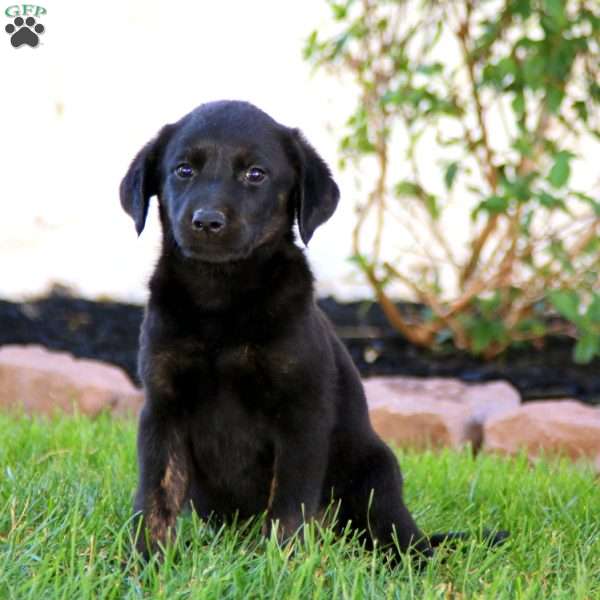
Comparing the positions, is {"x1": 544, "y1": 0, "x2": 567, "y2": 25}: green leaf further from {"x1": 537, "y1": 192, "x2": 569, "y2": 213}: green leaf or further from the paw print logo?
the paw print logo

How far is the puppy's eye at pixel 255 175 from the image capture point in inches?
118

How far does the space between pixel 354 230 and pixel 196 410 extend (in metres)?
4.35

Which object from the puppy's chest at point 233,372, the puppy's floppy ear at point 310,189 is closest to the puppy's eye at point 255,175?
the puppy's floppy ear at point 310,189

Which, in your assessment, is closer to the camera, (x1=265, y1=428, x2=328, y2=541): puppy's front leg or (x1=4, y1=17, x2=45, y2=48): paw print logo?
(x1=265, y1=428, x2=328, y2=541): puppy's front leg

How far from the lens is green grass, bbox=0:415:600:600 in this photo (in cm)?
256

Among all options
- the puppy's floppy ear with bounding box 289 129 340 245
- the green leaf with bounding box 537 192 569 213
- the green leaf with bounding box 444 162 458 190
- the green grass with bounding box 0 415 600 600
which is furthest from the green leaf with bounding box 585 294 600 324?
the puppy's floppy ear with bounding box 289 129 340 245

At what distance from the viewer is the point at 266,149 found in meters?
3.02

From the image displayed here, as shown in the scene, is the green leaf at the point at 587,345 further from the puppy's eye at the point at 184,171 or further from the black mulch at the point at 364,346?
the puppy's eye at the point at 184,171

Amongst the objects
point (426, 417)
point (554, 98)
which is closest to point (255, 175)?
point (426, 417)

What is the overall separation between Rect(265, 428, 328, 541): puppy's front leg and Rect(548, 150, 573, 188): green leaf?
2972 mm

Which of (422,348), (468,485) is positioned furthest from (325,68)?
(468,485)

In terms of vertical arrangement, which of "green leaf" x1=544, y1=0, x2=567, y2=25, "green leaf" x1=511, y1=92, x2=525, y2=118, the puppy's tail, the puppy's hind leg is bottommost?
the puppy's tail

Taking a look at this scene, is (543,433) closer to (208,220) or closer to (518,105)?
A: (518,105)

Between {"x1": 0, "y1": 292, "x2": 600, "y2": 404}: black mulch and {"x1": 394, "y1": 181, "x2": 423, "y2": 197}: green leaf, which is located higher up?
{"x1": 394, "y1": 181, "x2": 423, "y2": 197}: green leaf
